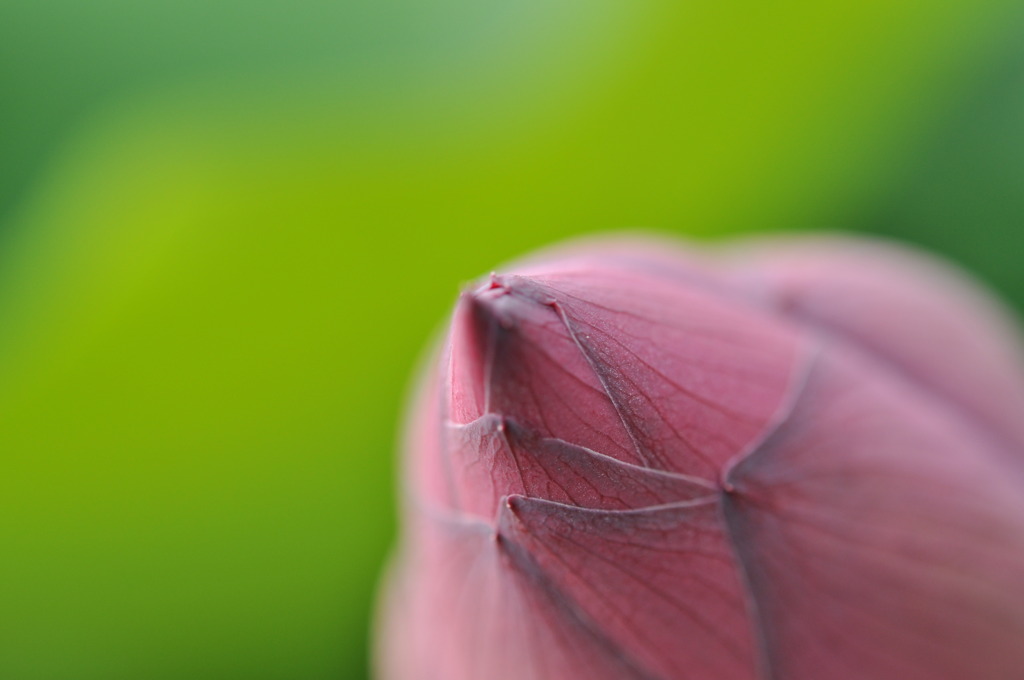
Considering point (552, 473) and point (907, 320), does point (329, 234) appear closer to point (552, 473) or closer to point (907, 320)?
point (907, 320)

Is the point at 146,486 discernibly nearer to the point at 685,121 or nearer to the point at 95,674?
the point at 95,674

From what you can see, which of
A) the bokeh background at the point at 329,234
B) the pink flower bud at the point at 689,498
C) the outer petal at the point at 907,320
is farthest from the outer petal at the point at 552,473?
the bokeh background at the point at 329,234

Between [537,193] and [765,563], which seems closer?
[765,563]

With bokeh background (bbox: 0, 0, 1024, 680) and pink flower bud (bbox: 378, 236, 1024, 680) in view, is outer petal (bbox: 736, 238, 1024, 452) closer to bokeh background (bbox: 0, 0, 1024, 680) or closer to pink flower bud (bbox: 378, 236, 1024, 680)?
pink flower bud (bbox: 378, 236, 1024, 680)

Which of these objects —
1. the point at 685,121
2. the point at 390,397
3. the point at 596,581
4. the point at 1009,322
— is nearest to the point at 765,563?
the point at 596,581

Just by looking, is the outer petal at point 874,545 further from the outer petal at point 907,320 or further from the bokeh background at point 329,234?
the bokeh background at point 329,234

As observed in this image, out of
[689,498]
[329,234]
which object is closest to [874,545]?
[689,498]
